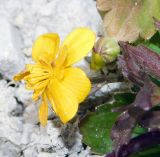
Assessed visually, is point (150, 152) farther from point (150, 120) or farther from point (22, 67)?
point (22, 67)

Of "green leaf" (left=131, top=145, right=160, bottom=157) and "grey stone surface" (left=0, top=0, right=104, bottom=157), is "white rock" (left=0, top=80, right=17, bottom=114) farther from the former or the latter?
"green leaf" (left=131, top=145, right=160, bottom=157)

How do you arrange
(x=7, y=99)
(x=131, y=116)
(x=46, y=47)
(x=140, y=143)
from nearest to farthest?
(x=131, y=116) < (x=140, y=143) < (x=46, y=47) < (x=7, y=99)

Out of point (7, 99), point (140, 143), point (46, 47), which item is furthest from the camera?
point (7, 99)

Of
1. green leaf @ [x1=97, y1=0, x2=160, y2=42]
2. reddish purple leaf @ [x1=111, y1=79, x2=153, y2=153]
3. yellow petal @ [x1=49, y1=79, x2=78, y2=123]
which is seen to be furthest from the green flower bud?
reddish purple leaf @ [x1=111, y1=79, x2=153, y2=153]

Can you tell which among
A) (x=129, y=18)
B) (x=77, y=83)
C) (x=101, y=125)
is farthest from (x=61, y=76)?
(x=129, y=18)

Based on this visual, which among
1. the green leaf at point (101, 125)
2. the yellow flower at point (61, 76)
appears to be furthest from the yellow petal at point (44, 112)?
the green leaf at point (101, 125)

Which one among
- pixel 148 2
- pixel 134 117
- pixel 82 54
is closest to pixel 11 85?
pixel 82 54

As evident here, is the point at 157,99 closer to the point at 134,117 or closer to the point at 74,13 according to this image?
the point at 134,117

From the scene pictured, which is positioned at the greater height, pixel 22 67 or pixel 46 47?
pixel 46 47
